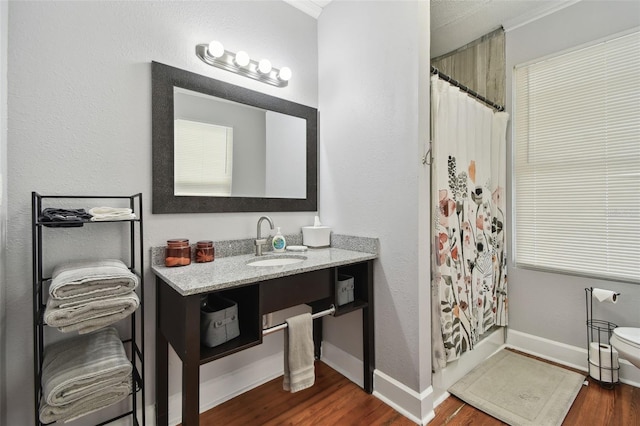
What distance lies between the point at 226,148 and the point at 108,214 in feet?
2.44

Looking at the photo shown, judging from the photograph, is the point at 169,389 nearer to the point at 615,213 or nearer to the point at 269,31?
the point at 269,31

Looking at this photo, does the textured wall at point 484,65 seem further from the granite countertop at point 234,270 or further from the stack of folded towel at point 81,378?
the stack of folded towel at point 81,378

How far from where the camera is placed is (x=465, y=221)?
1.85 m

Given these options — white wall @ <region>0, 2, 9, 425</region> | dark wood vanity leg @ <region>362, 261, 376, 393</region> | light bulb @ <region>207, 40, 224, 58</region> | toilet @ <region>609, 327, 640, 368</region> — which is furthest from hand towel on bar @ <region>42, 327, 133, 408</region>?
toilet @ <region>609, 327, 640, 368</region>

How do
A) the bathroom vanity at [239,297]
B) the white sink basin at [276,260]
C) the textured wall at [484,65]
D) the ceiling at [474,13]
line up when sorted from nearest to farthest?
the bathroom vanity at [239,297], the white sink basin at [276,260], the ceiling at [474,13], the textured wall at [484,65]

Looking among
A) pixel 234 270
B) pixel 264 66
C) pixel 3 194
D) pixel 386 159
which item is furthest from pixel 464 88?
pixel 3 194

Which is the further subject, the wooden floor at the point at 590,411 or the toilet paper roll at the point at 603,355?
the toilet paper roll at the point at 603,355

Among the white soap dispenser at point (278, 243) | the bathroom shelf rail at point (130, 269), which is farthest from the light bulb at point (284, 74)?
the bathroom shelf rail at point (130, 269)

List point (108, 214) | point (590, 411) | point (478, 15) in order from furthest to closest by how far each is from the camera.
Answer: point (478, 15)
point (590, 411)
point (108, 214)

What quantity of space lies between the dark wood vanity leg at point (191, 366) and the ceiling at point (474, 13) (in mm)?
2116

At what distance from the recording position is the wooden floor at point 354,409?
1.48 metres

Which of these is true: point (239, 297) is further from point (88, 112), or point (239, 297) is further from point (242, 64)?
point (242, 64)

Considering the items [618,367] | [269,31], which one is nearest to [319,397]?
[618,367]

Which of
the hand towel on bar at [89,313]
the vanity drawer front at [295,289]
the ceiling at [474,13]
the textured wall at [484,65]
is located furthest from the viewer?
the textured wall at [484,65]
